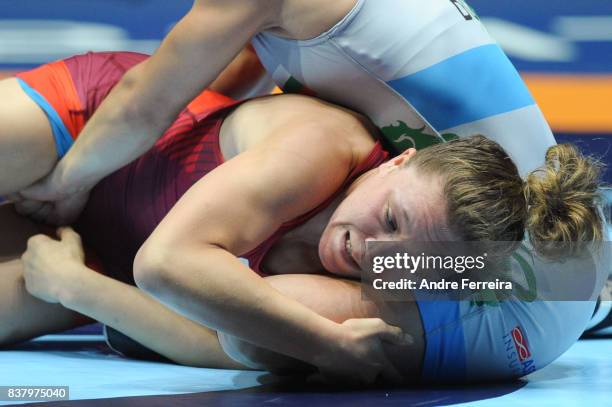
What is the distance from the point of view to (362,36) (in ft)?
5.89

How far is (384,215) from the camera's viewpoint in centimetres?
159

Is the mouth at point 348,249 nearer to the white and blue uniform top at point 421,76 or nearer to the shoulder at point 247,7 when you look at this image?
the white and blue uniform top at point 421,76

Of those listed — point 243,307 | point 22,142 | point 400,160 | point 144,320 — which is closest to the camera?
point 243,307

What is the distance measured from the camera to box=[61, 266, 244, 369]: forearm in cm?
181

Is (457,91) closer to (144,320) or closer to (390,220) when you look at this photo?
(390,220)

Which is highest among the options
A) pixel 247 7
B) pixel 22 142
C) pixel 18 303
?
pixel 247 7

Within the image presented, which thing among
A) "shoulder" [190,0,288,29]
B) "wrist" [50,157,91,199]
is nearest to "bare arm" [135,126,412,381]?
"shoulder" [190,0,288,29]

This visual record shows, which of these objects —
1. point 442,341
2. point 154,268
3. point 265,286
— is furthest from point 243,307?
point 442,341

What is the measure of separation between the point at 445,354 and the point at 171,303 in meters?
0.46

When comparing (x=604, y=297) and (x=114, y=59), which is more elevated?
(x=114, y=59)

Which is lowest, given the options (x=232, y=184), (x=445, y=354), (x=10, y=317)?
(x=10, y=317)

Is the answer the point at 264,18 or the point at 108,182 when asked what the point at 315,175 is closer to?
the point at 264,18

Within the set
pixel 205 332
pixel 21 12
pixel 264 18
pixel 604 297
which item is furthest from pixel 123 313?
pixel 21 12

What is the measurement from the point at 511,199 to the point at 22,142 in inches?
38.3
